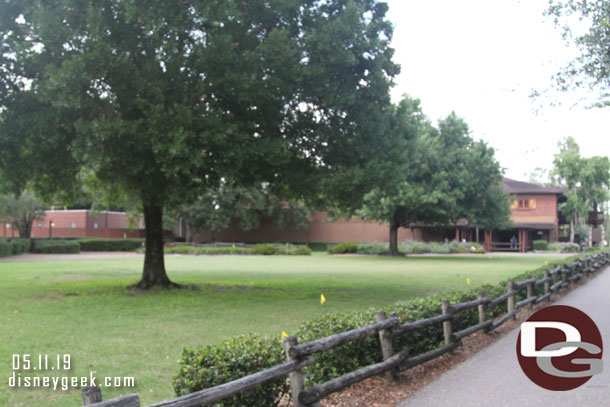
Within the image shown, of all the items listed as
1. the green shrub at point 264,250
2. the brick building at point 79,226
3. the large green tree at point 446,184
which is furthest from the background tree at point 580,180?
the brick building at point 79,226

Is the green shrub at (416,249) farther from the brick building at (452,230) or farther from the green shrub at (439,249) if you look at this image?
the brick building at (452,230)

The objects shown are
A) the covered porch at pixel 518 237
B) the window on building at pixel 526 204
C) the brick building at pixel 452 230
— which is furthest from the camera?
the window on building at pixel 526 204

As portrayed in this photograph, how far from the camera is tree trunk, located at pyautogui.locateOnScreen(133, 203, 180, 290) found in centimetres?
1719

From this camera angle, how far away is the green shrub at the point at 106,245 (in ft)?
171

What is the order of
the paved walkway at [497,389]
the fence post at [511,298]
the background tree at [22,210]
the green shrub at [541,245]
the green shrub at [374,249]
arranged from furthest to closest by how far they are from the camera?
the green shrub at [541,245]
the green shrub at [374,249]
the background tree at [22,210]
the fence post at [511,298]
the paved walkway at [497,389]

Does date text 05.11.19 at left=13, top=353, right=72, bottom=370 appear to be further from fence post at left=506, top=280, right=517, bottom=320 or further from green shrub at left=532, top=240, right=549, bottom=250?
green shrub at left=532, top=240, right=549, bottom=250

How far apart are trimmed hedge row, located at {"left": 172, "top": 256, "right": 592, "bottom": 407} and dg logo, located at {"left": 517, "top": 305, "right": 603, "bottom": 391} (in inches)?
46.6

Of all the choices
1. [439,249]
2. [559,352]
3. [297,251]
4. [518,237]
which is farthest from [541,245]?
[559,352]

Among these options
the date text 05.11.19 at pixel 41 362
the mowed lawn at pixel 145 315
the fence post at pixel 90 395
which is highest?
the fence post at pixel 90 395

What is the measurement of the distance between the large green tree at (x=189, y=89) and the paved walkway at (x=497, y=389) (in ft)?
23.6

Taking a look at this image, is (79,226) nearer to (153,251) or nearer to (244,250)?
(244,250)

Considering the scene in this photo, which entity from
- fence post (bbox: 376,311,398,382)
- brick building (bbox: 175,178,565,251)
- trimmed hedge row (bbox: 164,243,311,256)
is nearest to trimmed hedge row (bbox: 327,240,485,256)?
trimmed hedge row (bbox: 164,243,311,256)

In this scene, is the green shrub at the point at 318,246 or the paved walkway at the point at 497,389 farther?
the green shrub at the point at 318,246

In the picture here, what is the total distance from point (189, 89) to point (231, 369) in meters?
10.2
